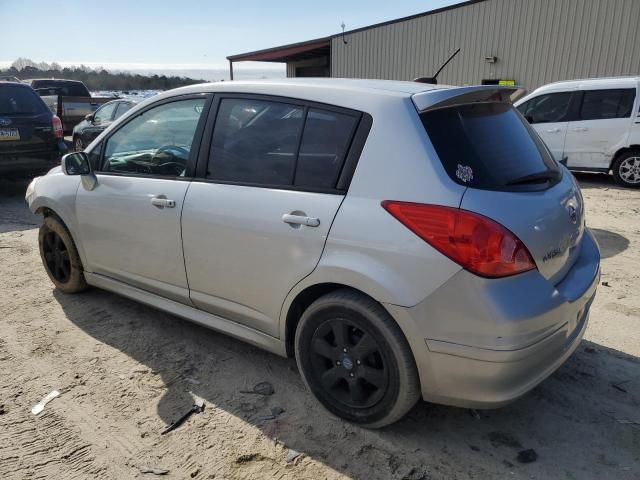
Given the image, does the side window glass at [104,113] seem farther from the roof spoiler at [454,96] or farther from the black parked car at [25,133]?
the roof spoiler at [454,96]

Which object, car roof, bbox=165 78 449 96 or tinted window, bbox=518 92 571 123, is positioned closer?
car roof, bbox=165 78 449 96

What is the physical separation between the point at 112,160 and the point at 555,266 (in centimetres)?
304

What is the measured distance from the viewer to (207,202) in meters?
2.97

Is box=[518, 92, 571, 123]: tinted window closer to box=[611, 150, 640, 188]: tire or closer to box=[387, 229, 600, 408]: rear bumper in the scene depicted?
box=[611, 150, 640, 188]: tire

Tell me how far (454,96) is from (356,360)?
1380 mm

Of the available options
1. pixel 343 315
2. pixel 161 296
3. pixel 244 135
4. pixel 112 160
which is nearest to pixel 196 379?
pixel 161 296

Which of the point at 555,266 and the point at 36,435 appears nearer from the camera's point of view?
the point at 555,266

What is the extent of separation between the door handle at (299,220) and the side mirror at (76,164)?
6.37 ft

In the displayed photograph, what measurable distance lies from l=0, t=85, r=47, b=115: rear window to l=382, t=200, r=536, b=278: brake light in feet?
26.6

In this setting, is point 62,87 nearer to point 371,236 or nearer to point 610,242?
point 610,242

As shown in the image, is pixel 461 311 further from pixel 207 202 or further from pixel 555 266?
pixel 207 202

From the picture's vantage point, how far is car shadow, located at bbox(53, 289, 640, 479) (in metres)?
2.39

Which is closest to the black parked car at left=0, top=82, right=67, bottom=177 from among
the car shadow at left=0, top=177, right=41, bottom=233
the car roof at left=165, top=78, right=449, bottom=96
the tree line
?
the car shadow at left=0, top=177, right=41, bottom=233

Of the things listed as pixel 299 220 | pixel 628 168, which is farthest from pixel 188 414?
pixel 628 168
